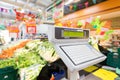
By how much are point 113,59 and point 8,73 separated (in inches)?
44.7

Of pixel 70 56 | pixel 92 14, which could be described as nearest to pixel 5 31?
pixel 92 14

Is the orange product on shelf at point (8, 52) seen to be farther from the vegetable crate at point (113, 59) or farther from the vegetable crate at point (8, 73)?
the vegetable crate at point (113, 59)

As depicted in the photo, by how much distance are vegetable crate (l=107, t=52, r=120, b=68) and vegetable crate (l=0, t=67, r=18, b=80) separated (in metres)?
1.07

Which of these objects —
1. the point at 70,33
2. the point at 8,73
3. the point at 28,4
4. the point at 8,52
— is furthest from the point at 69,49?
the point at 28,4

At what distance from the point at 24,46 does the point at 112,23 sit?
2.78 m

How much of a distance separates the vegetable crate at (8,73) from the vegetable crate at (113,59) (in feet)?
3.52

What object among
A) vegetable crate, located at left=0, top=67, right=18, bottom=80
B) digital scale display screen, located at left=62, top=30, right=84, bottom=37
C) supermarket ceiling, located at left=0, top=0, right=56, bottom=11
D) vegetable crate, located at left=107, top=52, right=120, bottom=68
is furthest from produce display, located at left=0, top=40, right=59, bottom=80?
supermarket ceiling, located at left=0, top=0, right=56, bottom=11

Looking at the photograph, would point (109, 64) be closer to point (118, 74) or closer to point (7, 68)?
point (118, 74)

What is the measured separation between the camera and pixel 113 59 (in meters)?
1.28

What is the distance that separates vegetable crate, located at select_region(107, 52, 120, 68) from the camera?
1.25 metres

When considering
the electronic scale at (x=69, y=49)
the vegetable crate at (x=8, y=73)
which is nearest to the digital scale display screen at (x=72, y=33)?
the electronic scale at (x=69, y=49)

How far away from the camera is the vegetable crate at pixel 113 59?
125cm

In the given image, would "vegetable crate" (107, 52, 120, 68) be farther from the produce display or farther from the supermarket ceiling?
the supermarket ceiling

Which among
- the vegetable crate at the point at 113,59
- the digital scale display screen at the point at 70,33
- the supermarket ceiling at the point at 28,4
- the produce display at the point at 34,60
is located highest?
the supermarket ceiling at the point at 28,4
